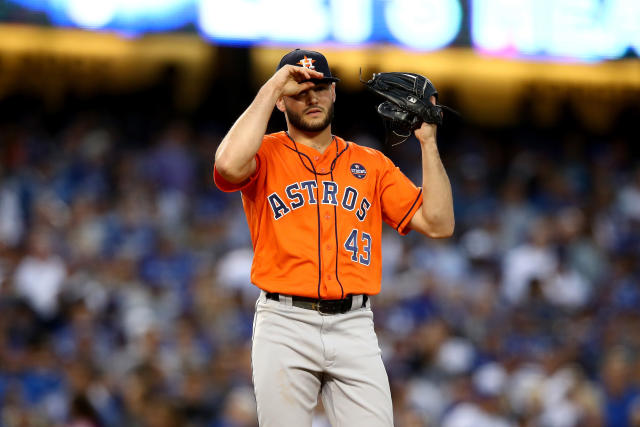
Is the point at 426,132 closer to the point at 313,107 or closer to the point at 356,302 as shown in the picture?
the point at 313,107

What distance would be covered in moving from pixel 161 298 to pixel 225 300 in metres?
0.51

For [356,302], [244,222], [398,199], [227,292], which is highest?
[398,199]

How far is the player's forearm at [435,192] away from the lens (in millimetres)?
3023

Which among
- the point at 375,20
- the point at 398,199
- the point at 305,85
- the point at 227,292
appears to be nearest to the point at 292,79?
the point at 305,85

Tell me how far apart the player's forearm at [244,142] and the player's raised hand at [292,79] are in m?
0.05

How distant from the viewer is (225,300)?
745 cm

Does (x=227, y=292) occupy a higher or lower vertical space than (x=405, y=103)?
lower

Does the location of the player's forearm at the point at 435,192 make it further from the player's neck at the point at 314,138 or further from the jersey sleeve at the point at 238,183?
the jersey sleeve at the point at 238,183

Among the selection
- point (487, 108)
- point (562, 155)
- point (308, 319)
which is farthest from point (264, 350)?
point (487, 108)

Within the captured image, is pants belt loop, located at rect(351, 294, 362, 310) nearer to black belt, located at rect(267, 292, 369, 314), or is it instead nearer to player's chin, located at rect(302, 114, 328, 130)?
black belt, located at rect(267, 292, 369, 314)

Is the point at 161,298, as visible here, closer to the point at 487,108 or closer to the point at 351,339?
the point at 351,339

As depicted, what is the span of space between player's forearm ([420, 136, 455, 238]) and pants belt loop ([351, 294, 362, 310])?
352 millimetres

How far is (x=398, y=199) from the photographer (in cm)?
315

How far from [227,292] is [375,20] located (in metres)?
3.06
